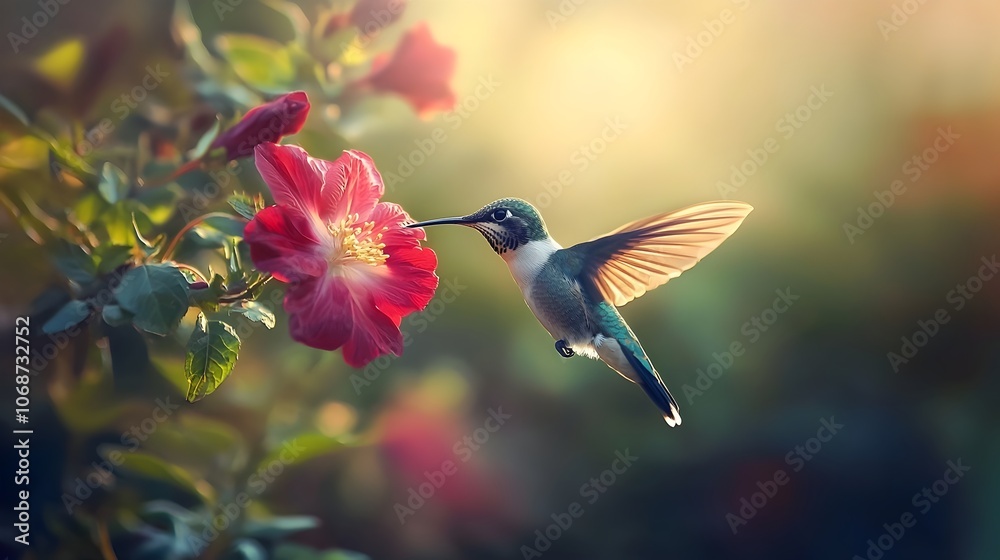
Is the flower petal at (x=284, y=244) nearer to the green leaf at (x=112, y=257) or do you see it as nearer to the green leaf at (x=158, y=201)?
the green leaf at (x=112, y=257)

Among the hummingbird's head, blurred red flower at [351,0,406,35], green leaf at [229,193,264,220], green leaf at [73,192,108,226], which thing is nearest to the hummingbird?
the hummingbird's head

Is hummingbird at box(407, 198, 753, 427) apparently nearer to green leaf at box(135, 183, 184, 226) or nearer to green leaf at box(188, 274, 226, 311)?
green leaf at box(188, 274, 226, 311)

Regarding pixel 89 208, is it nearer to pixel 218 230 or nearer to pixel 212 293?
pixel 218 230

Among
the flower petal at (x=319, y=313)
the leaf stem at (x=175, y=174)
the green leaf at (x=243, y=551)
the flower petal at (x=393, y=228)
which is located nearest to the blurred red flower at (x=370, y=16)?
the leaf stem at (x=175, y=174)

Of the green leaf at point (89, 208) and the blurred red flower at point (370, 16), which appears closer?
the green leaf at point (89, 208)

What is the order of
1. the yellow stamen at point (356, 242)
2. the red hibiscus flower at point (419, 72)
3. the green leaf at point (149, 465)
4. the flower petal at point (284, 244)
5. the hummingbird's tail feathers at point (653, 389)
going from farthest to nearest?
the red hibiscus flower at point (419, 72), the green leaf at point (149, 465), the hummingbird's tail feathers at point (653, 389), the yellow stamen at point (356, 242), the flower petal at point (284, 244)

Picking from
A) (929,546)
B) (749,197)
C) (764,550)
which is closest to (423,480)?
(764,550)

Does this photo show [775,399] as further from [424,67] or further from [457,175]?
[424,67]
